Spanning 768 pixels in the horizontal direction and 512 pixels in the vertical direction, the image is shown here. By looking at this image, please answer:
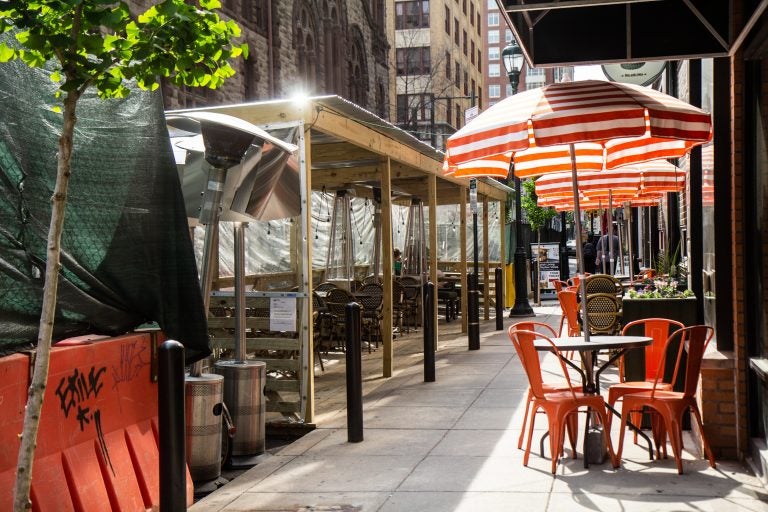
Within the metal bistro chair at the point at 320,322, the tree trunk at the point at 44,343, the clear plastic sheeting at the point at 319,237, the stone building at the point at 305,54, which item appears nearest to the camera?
the tree trunk at the point at 44,343

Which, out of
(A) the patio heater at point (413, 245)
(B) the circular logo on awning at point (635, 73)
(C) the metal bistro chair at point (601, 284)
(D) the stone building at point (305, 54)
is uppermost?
(D) the stone building at point (305, 54)

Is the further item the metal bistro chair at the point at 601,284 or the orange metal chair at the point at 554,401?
the metal bistro chair at the point at 601,284

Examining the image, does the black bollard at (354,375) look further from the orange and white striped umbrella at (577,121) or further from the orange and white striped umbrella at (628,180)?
the orange and white striped umbrella at (628,180)

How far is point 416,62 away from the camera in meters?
56.4

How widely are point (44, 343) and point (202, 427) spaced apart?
319 cm

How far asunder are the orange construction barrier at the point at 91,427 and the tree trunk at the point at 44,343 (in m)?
0.70

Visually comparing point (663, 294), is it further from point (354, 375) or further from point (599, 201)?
point (599, 201)

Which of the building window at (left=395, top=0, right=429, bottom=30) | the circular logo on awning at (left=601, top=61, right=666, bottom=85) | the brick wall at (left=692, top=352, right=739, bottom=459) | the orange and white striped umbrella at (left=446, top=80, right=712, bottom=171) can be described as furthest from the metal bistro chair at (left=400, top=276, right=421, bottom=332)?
the building window at (left=395, top=0, right=429, bottom=30)

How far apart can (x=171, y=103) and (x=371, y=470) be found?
50.4 feet

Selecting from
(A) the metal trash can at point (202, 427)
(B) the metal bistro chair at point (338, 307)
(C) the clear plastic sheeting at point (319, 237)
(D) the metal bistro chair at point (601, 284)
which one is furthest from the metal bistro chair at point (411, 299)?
(A) the metal trash can at point (202, 427)

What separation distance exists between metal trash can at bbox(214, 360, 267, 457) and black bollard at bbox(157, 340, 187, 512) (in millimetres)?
3652

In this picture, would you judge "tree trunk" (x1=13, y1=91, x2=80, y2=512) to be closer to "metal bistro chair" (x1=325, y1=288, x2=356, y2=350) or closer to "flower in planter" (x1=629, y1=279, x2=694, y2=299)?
"flower in planter" (x1=629, y1=279, x2=694, y2=299)

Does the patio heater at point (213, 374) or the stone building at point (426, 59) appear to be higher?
the stone building at point (426, 59)

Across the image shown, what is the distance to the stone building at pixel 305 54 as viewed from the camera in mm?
24995
